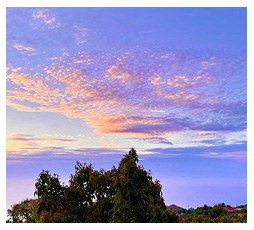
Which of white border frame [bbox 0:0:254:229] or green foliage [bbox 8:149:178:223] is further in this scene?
green foliage [bbox 8:149:178:223]

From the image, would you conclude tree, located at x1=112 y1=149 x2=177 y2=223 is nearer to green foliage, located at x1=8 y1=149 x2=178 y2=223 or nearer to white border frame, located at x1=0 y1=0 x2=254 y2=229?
green foliage, located at x1=8 y1=149 x2=178 y2=223

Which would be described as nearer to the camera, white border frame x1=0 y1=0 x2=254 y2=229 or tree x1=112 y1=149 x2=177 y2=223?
white border frame x1=0 y1=0 x2=254 y2=229

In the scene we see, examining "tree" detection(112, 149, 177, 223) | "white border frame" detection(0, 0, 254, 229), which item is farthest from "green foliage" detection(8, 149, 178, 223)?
"white border frame" detection(0, 0, 254, 229)

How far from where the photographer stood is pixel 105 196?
4.50 meters

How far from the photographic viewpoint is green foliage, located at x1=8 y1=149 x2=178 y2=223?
416cm

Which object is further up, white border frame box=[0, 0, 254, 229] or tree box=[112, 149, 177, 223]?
white border frame box=[0, 0, 254, 229]

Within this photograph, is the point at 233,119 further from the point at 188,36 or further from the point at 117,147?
the point at 117,147

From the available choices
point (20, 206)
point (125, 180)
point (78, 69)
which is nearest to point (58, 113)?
point (78, 69)
